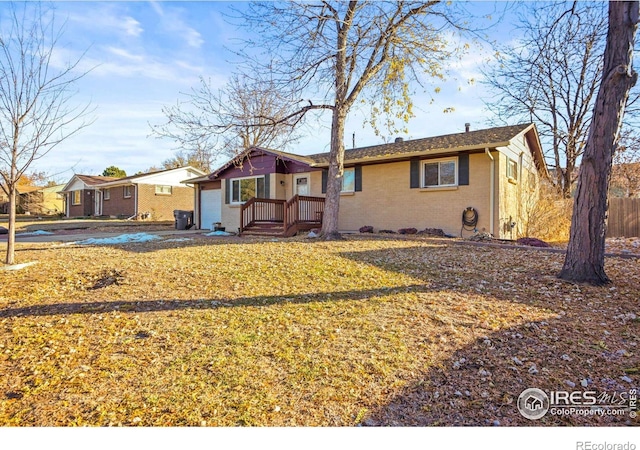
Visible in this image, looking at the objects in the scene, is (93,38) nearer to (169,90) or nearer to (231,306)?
(169,90)

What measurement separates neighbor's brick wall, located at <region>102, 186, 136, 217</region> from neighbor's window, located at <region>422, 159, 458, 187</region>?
21.2 meters

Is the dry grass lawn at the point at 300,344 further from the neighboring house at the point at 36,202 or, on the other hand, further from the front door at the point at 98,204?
the neighboring house at the point at 36,202

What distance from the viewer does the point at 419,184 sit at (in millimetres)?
12180

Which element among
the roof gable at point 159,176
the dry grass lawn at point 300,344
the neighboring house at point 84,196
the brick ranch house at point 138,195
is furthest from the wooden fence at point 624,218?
the neighboring house at point 84,196

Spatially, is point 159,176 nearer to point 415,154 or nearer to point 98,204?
point 98,204

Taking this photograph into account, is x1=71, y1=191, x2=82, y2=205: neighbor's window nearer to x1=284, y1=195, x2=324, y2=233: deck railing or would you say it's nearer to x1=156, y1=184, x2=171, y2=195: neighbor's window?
x1=156, y1=184, x2=171, y2=195: neighbor's window

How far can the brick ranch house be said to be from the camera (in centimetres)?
2566

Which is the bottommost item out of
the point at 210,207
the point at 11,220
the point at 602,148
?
the point at 11,220

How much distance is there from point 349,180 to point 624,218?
9.88m

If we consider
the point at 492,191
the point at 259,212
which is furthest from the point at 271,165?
the point at 492,191

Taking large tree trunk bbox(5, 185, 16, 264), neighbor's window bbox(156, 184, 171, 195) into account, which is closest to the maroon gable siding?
large tree trunk bbox(5, 185, 16, 264)

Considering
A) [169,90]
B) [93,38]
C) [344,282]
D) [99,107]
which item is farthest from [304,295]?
[169,90]

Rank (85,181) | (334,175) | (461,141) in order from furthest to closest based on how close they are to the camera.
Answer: (85,181), (461,141), (334,175)

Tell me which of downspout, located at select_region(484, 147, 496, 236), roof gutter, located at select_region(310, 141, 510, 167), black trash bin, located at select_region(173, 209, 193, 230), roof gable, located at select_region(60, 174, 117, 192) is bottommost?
black trash bin, located at select_region(173, 209, 193, 230)
